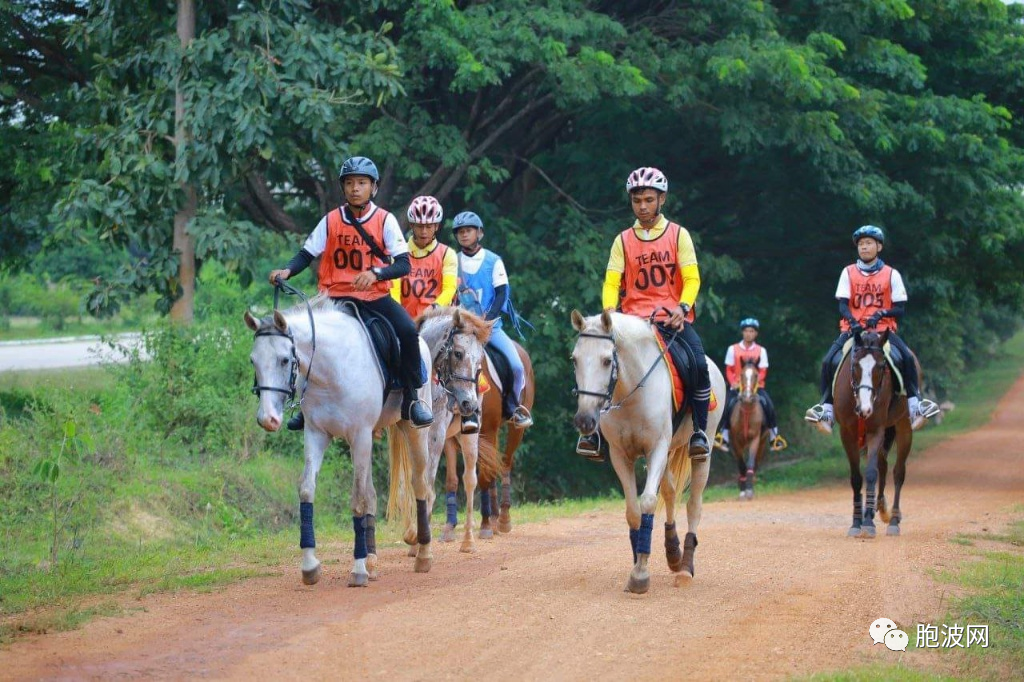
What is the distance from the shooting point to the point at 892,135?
21.4 meters

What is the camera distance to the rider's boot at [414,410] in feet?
34.7

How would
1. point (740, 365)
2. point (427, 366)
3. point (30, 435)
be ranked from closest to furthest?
1. point (427, 366)
2. point (30, 435)
3. point (740, 365)

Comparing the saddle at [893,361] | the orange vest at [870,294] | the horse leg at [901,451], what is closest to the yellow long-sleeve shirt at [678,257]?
the orange vest at [870,294]

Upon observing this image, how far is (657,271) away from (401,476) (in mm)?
2885

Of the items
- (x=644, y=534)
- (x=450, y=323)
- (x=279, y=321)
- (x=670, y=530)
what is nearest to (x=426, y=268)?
(x=450, y=323)

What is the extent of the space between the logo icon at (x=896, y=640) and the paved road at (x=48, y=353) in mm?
17486

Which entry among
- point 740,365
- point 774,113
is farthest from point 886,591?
point 774,113

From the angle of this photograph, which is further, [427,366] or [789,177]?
[789,177]

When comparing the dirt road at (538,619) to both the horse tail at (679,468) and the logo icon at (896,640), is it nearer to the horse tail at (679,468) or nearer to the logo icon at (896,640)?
the logo icon at (896,640)

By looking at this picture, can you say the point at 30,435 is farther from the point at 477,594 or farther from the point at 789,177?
the point at 789,177

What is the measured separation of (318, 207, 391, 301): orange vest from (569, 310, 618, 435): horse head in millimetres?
1796

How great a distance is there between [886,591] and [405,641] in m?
3.98

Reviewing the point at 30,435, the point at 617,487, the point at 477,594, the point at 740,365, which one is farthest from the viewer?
the point at 617,487

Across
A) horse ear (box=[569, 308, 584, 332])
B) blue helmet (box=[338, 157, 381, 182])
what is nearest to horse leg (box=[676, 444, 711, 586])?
horse ear (box=[569, 308, 584, 332])
